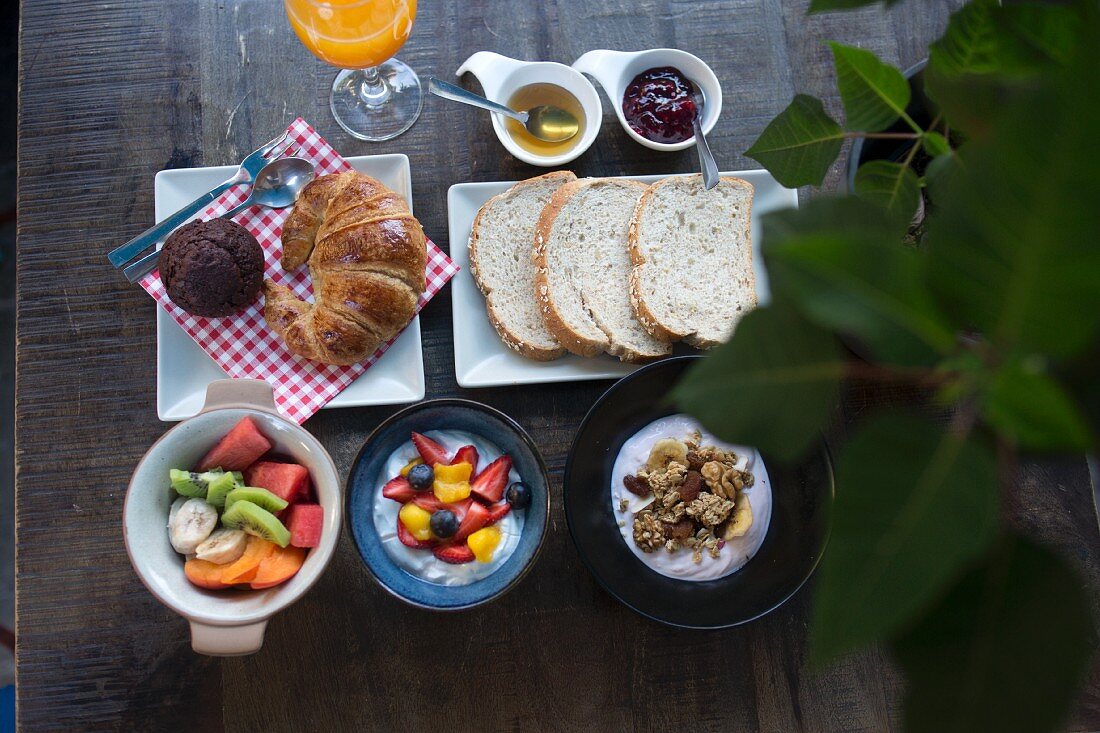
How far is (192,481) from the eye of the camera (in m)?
1.36

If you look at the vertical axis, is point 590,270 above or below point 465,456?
above

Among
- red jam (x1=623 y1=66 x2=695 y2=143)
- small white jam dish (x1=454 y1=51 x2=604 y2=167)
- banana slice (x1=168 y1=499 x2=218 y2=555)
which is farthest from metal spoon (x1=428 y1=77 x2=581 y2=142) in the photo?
banana slice (x1=168 y1=499 x2=218 y2=555)

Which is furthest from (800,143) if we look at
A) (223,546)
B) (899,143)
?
(223,546)

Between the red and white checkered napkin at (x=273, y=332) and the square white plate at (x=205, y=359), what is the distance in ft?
0.08

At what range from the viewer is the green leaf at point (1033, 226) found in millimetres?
452

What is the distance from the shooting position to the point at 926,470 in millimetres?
598

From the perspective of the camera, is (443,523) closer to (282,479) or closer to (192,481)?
(282,479)

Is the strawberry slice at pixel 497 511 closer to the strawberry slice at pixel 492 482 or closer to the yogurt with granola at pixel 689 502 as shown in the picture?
the strawberry slice at pixel 492 482

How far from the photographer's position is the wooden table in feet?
5.16


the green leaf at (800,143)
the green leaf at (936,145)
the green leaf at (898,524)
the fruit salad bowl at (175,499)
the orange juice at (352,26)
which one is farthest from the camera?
the orange juice at (352,26)

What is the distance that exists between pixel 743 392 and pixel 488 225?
115 cm

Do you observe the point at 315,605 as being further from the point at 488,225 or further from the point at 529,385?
the point at 488,225

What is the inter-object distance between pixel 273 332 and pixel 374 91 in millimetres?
566

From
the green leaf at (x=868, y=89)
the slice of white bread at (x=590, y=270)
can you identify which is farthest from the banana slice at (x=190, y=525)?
the green leaf at (x=868, y=89)
